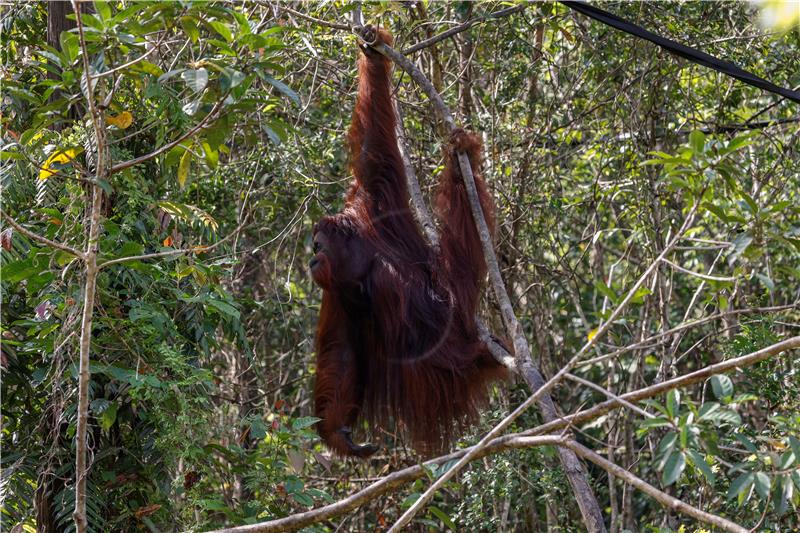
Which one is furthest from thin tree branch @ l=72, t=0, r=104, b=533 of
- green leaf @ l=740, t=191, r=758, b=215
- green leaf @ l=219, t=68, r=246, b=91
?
green leaf @ l=740, t=191, r=758, b=215

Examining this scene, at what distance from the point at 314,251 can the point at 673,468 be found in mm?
2415

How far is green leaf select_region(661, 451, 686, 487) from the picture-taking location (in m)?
1.94

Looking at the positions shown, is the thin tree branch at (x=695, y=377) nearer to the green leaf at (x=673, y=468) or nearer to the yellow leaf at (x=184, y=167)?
the green leaf at (x=673, y=468)

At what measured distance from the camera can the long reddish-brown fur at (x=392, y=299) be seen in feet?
13.0

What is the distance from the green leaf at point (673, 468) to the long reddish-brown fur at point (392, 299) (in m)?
1.87

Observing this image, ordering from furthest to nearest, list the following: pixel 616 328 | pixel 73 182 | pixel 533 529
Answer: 1. pixel 616 328
2. pixel 533 529
3. pixel 73 182

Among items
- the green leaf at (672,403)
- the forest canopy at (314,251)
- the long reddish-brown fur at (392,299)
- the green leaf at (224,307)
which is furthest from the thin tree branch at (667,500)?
the long reddish-brown fur at (392,299)

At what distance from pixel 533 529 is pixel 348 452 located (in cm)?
123

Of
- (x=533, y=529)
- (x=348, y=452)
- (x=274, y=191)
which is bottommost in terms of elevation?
(x=533, y=529)

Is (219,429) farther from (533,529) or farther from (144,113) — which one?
(533,529)

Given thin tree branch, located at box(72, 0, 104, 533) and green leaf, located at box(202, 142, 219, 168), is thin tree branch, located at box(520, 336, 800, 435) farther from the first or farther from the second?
green leaf, located at box(202, 142, 219, 168)

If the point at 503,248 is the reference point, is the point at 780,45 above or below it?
above

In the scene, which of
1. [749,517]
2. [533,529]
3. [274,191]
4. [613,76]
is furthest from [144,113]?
[749,517]

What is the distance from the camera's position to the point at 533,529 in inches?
178
